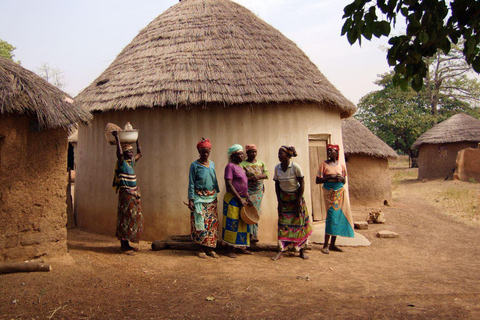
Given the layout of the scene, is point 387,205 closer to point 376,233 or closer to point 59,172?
point 376,233

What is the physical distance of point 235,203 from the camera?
5.64 m

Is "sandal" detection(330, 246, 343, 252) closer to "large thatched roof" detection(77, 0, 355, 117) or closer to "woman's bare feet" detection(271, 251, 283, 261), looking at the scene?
"woman's bare feet" detection(271, 251, 283, 261)

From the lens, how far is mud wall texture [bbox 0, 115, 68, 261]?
14.4 ft

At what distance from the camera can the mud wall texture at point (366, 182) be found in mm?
11688

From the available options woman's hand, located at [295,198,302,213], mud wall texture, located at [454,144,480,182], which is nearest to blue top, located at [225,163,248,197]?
woman's hand, located at [295,198,302,213]

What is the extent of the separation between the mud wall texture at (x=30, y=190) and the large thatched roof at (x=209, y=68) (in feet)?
6.62

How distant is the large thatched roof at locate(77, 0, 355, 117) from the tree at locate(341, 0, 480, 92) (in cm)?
362

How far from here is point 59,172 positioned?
4898 mm

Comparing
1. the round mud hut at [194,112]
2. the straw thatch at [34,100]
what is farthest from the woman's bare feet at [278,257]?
the straw thatch at [34,100]

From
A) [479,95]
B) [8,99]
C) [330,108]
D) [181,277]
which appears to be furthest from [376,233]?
[479,95]

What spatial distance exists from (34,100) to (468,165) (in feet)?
55.4

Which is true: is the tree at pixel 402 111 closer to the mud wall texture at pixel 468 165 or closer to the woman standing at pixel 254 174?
the mud wall texture at pixel 468 165

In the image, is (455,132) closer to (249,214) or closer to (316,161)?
(316,161)

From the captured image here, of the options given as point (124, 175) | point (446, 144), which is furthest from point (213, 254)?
point (446, 144)
